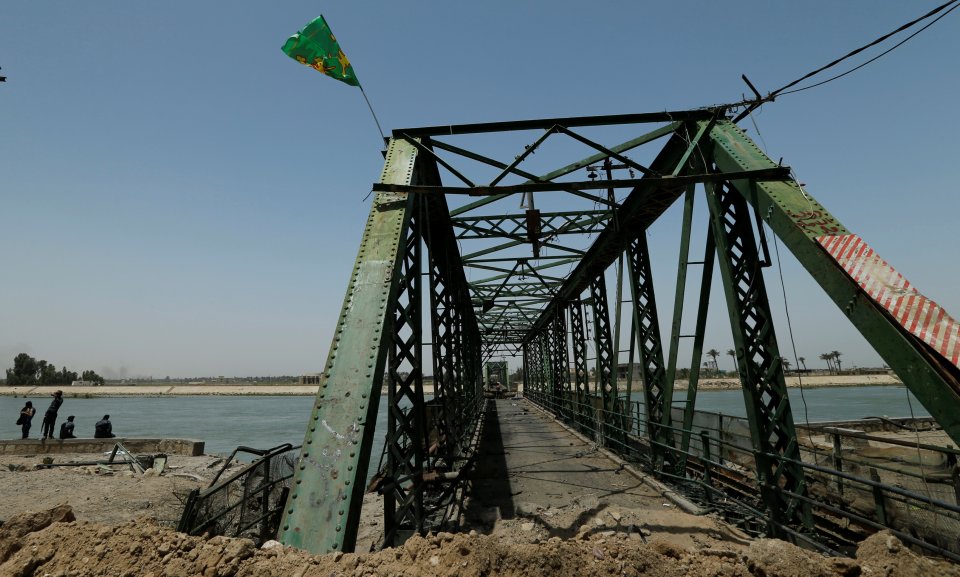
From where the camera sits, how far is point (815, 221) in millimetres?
4469

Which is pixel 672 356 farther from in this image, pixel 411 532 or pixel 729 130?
pixel 411 532

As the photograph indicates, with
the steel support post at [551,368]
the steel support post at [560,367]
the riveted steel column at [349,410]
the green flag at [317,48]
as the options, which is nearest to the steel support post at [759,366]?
the riveted steel column at [349,410]

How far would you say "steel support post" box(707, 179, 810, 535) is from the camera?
16.6 ft

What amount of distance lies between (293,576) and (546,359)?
24.8m

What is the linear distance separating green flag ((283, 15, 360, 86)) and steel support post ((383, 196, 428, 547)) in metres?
2.15

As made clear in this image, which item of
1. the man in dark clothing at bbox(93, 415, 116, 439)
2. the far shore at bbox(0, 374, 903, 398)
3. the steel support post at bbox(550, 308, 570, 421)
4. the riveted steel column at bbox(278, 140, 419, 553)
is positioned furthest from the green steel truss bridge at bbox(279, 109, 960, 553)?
the far shore at bbox(0, 374, 903, 398)

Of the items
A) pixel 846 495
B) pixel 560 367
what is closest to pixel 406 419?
pixel 846 495

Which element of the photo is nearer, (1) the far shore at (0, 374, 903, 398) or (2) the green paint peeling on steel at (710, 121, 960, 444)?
(2) the green paint peeling on steel at (710, 121, 960, 444)

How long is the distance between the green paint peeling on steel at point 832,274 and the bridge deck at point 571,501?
2.79m

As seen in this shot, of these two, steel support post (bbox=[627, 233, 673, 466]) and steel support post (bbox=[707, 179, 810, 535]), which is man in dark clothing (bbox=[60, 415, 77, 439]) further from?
steel support post (bbox=[707, 179, 810, 535])

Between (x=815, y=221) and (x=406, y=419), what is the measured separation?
500cm

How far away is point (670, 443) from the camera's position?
8328 mm

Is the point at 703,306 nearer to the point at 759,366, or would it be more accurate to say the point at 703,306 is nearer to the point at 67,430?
the point at 759,366

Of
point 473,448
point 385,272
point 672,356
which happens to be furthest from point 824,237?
point 473,448
